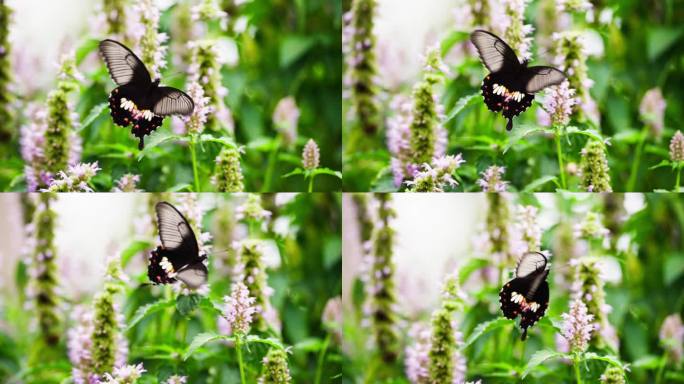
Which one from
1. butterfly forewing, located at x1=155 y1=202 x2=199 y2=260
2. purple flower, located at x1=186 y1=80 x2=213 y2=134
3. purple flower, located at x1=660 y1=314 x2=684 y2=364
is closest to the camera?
butterfly forewing, located at x1=155 y1=202 x2=199 y2=260

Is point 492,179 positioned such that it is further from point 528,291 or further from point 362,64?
point 362,64

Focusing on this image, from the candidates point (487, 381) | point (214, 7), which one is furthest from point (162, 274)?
→ point (487, 381)

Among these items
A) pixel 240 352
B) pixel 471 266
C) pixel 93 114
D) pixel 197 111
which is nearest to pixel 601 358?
pixel 471 266

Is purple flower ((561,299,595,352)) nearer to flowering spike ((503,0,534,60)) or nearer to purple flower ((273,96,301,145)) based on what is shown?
flowering spike ((503,0,534,60))

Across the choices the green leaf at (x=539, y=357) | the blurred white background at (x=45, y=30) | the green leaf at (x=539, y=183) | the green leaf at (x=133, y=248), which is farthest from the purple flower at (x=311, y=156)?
the green leaf at (x=539, y=357)

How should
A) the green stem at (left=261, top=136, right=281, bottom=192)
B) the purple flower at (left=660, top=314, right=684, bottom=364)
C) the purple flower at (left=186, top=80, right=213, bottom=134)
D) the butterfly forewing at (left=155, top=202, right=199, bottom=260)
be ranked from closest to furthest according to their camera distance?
1. the butterfly forewing at (left=155, top=202, right=199, bottom=260)
2. the purple flower at (left=186, top=80, right=213, bottom=134)
3. the green stem at (left=261, top=136, right=281, bottom=192)
4. the purple flower at (left=660, top=314, right=684, bottom=364)

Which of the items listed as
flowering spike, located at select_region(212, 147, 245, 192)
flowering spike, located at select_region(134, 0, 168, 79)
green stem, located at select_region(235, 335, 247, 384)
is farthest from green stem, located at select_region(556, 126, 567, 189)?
flowering spike, located at select_region(134, 0, 168, 79)

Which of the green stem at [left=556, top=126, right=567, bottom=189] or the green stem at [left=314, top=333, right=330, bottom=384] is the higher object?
the green stem at [left=556, top=126, right=567, bottom=189]
